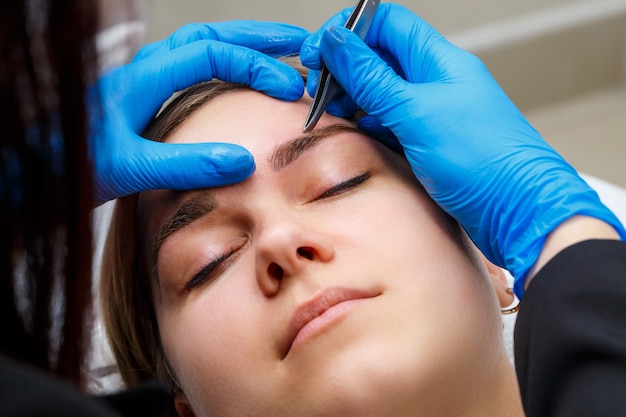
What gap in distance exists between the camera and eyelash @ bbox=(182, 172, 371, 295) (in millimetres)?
1145

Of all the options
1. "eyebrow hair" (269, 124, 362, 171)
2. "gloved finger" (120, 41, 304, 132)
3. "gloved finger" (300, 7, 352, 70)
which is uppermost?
"gloved finger" (300, 7, 352, 70)

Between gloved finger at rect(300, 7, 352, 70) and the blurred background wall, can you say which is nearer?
gloved finger at rect(300, 7, 352, 70)

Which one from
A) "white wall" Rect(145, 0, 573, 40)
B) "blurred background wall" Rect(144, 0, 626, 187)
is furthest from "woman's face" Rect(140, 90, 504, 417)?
"blurred background wall" Rect(144, 0, 626, 187)

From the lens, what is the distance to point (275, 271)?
3.45 ft

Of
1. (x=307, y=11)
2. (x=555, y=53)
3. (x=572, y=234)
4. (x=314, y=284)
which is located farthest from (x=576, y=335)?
(x=555, y=53)

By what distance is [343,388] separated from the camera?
0.98m

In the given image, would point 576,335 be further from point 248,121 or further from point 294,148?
A: point 248,121

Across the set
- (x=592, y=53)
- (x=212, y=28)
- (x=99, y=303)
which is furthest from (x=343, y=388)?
(x=592, y=53)

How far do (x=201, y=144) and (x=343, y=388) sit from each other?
425 millimetres

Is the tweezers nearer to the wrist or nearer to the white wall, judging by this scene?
the wrist

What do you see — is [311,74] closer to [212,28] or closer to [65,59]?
[212,28]

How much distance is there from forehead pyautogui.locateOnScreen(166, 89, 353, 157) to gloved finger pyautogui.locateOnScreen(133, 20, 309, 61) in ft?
0.63

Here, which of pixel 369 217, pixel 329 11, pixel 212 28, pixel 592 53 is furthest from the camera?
pixel 592 53

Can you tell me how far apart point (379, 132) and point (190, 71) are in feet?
1.08
